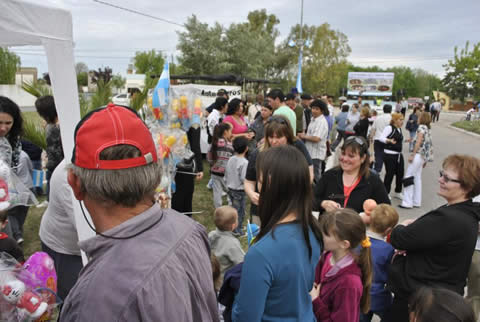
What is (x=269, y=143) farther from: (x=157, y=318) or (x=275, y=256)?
(x=157, y=318)

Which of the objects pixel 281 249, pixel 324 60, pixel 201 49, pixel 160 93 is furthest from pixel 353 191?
pixel 324 60

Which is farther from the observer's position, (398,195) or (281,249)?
(398,195)

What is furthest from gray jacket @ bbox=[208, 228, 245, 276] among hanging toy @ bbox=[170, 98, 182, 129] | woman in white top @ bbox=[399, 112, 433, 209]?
woman in white top @ bbox=[399, 112, 433, 209]

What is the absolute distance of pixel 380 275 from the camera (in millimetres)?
2531

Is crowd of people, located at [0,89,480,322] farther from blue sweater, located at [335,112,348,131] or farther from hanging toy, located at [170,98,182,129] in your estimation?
blue sweater, located at [335,112,348,131]

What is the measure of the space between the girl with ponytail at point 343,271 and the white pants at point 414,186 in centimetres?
470

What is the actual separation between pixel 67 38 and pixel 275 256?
2.17 meters

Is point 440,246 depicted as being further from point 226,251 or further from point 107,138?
point 107,138

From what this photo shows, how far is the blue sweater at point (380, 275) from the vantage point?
2533 millimetres

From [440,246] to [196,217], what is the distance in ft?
13.2

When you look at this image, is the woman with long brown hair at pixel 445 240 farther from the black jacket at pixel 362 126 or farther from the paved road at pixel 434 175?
the black jacket at pixel 362 126

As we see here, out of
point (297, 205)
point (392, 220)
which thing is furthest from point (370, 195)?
point (297, 205)

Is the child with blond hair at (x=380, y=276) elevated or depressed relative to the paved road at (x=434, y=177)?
elevated

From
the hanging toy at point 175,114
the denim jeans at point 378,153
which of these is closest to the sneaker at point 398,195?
the denim jeans at point 378,153
